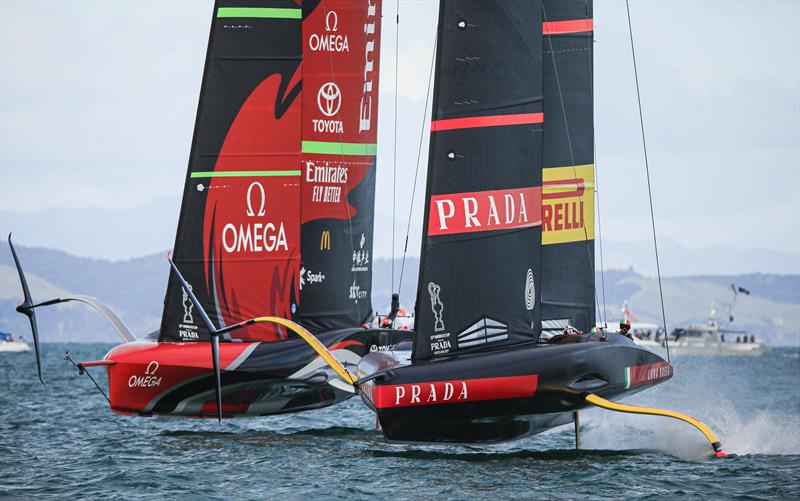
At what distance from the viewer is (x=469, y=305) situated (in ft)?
46.2

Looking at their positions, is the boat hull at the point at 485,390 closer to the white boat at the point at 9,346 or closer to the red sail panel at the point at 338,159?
the red sail panel at the point at 338,159

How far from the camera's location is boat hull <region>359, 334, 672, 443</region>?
1349cm

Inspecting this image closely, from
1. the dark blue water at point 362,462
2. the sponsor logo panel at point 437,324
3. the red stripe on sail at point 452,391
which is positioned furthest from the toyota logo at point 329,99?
the red stripe on sail at point 452,391

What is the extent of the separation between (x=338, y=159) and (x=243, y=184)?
2573mm

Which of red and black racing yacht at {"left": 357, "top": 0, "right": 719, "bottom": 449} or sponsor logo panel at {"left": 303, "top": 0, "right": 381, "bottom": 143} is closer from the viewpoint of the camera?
red and black racing yacht at {"left": 357, "top": 0, "right": 719, "bottom": 449}

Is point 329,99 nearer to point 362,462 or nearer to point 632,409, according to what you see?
point 362,462

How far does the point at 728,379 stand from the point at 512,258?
37477mm

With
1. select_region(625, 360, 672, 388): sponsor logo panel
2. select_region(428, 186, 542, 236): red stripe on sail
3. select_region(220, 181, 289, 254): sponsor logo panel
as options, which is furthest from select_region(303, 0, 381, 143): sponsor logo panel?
select_region(625, 360, 672, 388): sponsor logo panel

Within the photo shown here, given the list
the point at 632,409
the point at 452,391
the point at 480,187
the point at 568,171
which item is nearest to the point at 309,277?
the point at 568,171

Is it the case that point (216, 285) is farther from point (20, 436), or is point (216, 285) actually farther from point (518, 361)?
point (518, 361)

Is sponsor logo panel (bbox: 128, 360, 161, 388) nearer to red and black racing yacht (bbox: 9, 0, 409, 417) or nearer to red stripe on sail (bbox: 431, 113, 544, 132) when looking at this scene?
red and black racing yacht (bbox: 9, 0, 409, 417)

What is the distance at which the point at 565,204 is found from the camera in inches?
698

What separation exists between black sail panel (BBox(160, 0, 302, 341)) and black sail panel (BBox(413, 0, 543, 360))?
4.07m

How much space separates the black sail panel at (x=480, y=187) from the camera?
13992 millimetres
